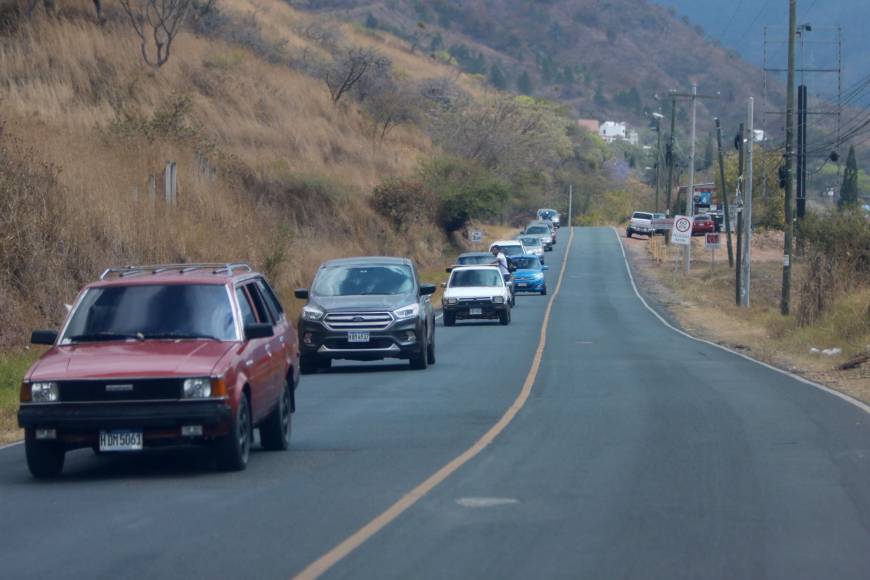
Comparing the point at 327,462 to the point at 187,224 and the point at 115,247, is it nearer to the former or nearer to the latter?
the point at 115,247

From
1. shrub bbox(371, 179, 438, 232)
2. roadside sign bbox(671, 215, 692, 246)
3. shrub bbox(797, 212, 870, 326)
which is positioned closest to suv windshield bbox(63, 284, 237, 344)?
shrub bbox(797, 212, 870, 326)

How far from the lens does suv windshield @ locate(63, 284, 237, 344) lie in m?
11.1

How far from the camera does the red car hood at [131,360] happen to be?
10086 mm

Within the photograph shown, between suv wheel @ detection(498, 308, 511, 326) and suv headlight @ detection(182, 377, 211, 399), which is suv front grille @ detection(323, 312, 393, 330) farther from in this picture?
suv wheel @ detection(498, 308, 511, 326)

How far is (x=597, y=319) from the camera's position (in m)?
40.1

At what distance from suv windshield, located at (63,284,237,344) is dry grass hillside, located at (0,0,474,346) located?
1035cm

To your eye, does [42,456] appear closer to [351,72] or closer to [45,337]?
[45,337]

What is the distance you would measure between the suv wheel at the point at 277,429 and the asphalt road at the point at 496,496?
0.18m

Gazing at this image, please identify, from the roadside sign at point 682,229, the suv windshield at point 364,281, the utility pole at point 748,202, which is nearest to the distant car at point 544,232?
the roadside sign at point 682,229

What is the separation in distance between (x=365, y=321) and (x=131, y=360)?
10.3 metres

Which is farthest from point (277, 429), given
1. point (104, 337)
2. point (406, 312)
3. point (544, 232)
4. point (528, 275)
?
point (544, 232)

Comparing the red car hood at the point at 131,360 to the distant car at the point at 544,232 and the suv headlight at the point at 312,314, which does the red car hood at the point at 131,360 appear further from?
the distant car at the point at 544,232

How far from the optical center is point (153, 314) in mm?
11297

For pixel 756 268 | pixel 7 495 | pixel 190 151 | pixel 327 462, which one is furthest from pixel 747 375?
pixel 756 268
